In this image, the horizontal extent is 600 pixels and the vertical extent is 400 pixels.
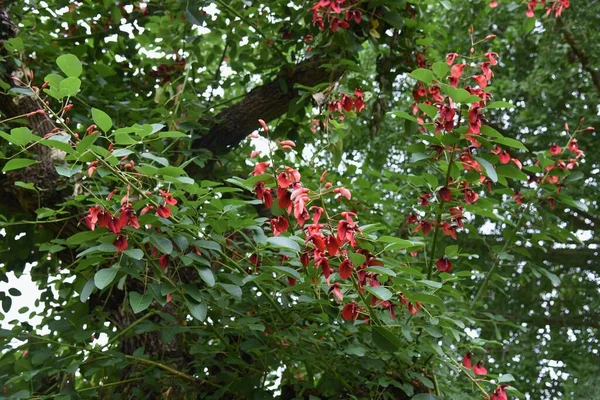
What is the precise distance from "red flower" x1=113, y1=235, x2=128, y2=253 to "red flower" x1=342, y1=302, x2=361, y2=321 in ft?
1.38

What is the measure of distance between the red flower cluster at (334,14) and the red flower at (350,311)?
93 centimetres

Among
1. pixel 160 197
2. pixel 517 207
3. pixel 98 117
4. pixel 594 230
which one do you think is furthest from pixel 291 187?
pixel 594 230

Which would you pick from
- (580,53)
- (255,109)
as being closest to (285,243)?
(255,109)

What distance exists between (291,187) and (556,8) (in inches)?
66.9

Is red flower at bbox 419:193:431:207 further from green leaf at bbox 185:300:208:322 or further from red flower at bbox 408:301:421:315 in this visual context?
green leaf at bbox 185:300:208:322

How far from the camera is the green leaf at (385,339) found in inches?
56.3

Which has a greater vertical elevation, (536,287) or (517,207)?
(536,287)

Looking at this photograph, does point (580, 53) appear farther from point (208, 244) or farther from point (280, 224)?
point (208, 244)

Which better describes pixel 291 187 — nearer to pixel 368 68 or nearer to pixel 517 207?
pixel 517 207

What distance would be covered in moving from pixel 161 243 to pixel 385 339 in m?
0.46

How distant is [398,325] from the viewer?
1.51 meters

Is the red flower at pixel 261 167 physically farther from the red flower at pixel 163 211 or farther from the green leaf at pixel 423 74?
the green leaf at pixel 423 74

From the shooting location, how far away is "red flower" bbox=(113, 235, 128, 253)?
53.4 inches

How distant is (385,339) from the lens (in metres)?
1.45
